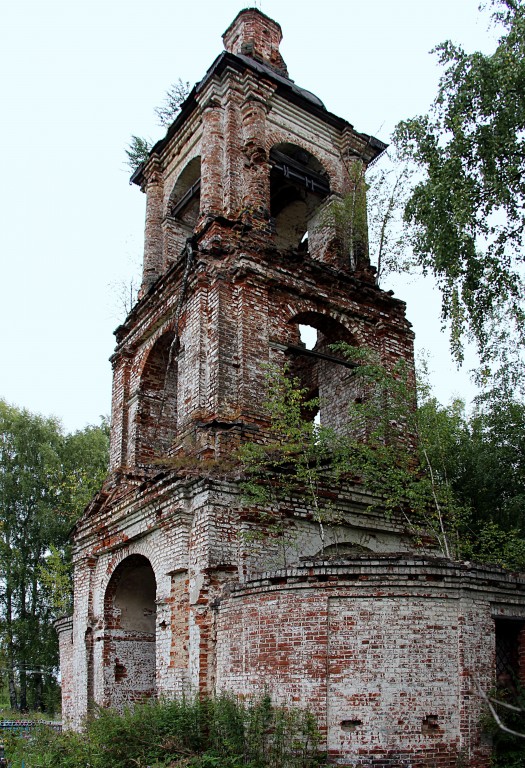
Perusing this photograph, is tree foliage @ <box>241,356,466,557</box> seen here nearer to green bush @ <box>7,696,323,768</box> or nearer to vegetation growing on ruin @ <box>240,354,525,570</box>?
vegetation growing on ruin @ <box>240,354,525,570</box>

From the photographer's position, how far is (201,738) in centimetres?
756

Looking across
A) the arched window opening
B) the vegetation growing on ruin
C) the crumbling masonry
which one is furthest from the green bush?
the arched window opening

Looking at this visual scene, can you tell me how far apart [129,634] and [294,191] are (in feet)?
30.7

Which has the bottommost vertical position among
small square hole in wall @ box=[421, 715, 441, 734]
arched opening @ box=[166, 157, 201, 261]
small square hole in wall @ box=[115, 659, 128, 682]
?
small square hole in wall @ box=[115, 659, 128, 682]

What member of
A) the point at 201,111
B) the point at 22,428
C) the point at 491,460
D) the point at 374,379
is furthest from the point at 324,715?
the point at 22,428

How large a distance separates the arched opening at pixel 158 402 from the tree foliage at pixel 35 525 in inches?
373

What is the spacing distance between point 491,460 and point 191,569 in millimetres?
7750

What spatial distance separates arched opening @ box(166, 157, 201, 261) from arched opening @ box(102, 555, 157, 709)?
6.19m

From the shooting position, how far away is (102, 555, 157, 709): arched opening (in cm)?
1115

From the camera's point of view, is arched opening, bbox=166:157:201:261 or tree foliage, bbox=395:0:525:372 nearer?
tree foliage, bbox=395:0:525:372

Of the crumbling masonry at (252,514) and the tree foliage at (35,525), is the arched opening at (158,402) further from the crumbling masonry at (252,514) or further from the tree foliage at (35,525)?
the tree foliage at (35,525)

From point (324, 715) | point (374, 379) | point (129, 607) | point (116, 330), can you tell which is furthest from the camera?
point (116, 330)

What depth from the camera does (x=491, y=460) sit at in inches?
568

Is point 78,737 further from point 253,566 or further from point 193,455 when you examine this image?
point 193,455
